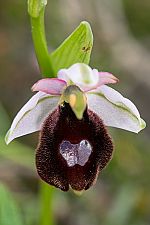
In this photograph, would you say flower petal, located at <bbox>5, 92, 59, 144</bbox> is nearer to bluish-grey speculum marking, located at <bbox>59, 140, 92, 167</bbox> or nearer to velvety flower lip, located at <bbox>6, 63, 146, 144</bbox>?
velvety flower lip, located at <bbox>6, 63, 146, 144</bbox>

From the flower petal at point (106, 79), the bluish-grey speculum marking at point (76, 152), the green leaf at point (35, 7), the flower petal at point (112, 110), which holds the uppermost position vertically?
the green leaf at point (35, 7)

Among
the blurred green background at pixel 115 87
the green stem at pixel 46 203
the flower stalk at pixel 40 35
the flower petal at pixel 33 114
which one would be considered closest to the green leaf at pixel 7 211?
the green stem at pixel 46 203

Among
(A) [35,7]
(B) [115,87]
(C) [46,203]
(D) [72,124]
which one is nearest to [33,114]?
(D) [72,124]

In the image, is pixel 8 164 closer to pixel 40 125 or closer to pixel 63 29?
pixel 63 29

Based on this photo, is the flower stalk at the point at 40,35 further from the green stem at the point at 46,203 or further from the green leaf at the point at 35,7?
the green stem at the point at 46,203

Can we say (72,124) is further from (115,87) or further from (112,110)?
(115,87)

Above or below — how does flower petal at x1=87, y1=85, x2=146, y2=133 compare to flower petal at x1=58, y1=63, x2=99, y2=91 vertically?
below

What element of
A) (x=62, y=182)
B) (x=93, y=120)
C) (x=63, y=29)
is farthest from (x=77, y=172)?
(x=63, y=29)

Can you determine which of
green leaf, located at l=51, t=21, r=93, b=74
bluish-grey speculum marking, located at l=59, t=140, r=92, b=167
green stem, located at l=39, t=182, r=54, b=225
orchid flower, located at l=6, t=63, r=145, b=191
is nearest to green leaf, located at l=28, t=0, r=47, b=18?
green leaf, located at l=51, t=21, r=93, b=74
